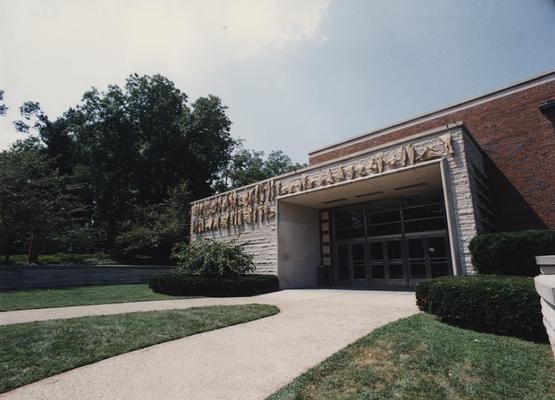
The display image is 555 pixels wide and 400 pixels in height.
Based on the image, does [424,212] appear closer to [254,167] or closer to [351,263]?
[351,263]

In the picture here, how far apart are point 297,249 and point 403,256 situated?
532cm

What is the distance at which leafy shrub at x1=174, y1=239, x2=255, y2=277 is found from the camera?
13945 millimetres

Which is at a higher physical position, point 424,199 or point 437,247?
point 424,199

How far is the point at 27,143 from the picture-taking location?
106ft

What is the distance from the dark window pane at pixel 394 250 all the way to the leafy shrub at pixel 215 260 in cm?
701

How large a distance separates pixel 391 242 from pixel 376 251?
977mm

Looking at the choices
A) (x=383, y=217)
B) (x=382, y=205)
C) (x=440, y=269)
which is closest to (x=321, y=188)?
(x=382, y=205)

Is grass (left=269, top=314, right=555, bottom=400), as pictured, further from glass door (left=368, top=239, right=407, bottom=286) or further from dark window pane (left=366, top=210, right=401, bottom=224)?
dark window pane (left=366, top=210, right=401, bottom=224)

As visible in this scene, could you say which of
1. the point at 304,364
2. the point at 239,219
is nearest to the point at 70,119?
the point at 239,219

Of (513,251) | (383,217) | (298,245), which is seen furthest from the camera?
(298,245)

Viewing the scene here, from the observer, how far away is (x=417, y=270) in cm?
1509

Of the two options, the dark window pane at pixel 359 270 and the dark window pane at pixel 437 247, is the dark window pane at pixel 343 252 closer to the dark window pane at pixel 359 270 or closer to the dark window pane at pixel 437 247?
the dark window pane at pixel 359 270

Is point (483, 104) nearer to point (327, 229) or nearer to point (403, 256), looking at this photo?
point (403, 256)

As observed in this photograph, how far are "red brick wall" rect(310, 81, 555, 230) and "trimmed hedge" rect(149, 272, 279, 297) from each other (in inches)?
424
